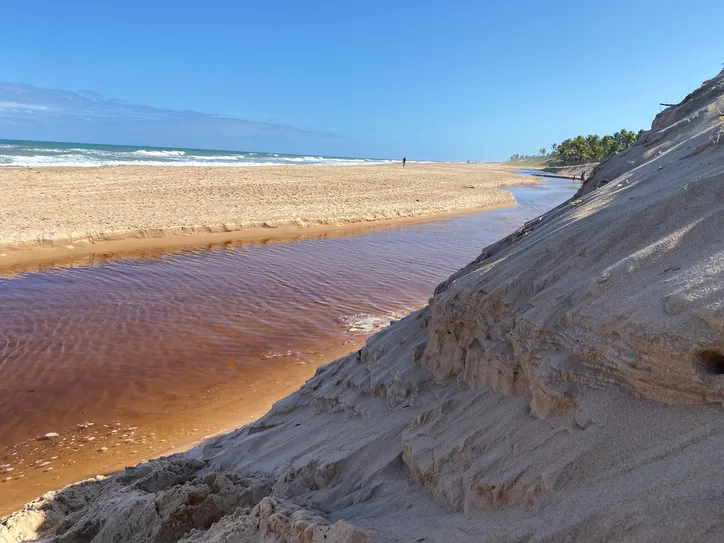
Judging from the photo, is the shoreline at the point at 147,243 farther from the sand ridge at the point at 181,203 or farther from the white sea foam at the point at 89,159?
the white sea foam at the point at 89,159

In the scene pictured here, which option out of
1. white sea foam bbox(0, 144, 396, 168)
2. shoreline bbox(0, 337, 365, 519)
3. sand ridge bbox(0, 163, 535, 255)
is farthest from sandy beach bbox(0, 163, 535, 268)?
white sea foam bbox(0, 144, 396, 168)

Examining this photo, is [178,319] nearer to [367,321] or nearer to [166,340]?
[166,340]

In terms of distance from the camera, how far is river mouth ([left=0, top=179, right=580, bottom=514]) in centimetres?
588

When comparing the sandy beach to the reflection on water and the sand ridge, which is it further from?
the reflection on water

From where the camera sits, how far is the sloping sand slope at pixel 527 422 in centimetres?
201

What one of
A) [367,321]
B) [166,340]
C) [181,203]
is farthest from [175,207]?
[367,321]

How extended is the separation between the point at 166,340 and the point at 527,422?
7.11m

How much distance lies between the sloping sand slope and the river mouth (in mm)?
1523

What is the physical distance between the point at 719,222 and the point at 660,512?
1.58 m

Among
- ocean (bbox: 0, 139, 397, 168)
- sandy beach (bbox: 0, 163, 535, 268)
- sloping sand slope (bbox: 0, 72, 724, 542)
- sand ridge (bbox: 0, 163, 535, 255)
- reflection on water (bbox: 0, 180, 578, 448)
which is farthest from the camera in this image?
ocean (bbox: 0, 139, 397, 168)

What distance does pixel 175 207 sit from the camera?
1878cm

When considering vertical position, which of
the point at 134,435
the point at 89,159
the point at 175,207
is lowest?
the point at 134,435

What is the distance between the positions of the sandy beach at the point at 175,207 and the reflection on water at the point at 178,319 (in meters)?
2.10

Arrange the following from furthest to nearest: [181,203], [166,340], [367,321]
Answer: [181,203] < [367,321] < [166,340]
